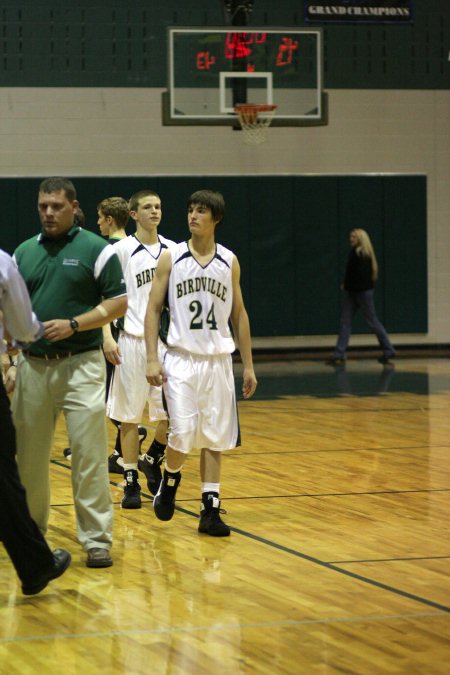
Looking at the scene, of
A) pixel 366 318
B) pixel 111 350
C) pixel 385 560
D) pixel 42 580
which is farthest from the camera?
pixel 366 318

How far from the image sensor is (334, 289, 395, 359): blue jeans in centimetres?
1852

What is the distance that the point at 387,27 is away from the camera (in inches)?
773

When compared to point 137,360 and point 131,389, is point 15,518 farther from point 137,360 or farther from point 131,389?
point 137,360

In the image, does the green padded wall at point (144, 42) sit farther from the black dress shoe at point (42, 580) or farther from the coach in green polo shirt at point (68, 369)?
the black dress shoe at point (42, 580)

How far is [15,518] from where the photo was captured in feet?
17.7

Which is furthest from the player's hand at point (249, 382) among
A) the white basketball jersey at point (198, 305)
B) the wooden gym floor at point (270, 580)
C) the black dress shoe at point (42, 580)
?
the black dress shoe at point (42, 580)

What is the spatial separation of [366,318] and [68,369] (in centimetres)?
1293

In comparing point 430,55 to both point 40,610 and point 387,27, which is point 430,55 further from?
point 40,610

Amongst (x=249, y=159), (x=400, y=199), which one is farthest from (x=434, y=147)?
(x=249, y=159)

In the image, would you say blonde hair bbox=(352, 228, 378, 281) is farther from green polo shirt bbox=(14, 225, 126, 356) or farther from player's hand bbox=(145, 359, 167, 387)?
green polo shirt bbox=(14, 225, 126, 356)

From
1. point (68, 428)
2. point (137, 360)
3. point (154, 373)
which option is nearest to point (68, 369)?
point (68, 428)

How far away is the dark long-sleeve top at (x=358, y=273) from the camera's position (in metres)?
18.5

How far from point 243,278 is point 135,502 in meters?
11.7

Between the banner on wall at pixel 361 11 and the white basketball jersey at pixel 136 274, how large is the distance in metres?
10.3
